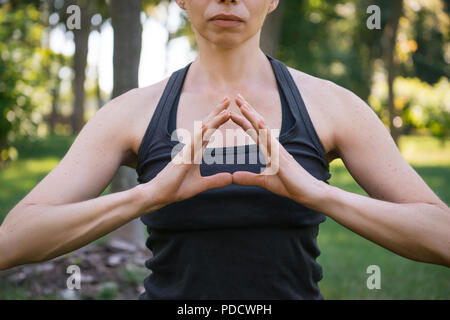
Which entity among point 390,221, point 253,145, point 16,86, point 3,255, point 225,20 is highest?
point 16,86

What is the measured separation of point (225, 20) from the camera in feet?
6.04

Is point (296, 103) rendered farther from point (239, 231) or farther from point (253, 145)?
point (239, 231)

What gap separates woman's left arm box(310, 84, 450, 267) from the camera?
1735 mm

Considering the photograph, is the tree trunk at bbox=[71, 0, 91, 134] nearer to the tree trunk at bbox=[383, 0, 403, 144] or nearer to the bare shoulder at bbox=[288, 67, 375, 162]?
the tree trunk at bbox=[383, 0, 403, 144]

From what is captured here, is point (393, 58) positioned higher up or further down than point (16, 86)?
higher up

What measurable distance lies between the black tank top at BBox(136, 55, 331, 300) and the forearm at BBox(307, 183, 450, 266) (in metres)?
0.17

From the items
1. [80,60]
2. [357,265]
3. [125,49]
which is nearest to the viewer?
[125,49]

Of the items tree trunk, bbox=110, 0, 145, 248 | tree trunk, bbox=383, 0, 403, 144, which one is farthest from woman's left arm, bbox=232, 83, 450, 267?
tree trunk, bbox=383, 0, 403, 144

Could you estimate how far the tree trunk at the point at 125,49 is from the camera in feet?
16.0

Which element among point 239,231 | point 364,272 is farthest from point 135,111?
point 364,272

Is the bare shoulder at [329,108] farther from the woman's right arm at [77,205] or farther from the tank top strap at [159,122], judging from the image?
the woman's right arm at [77,205]

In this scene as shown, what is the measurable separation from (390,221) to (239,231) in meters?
0.55

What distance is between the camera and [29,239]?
1.79 meters

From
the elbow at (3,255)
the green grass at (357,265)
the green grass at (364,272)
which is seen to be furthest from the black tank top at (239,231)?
the green grass at (364,272)
